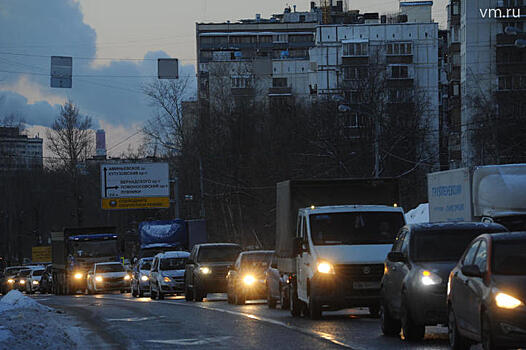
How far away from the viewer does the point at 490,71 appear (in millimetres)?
92438

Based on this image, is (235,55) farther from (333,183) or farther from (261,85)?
(333,183)

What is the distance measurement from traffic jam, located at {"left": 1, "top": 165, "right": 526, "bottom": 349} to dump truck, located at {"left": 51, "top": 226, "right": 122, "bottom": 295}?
51.9ft

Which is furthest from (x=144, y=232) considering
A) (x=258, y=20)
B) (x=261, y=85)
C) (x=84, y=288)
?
→ (x=258, y=20)

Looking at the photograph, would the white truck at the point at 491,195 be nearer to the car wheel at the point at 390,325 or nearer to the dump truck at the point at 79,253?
the car wheel at the point at 390,325

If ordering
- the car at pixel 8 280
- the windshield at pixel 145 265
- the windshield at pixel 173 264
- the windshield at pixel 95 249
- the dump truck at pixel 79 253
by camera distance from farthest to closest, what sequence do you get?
the car at pixel 8 280 → the windshield at pixel 95 249 → the dump truck at pixel 79 253 → the windshield at pixel 145 265 → the windshield at pixel 173 264

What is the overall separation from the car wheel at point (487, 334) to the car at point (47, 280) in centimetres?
5594

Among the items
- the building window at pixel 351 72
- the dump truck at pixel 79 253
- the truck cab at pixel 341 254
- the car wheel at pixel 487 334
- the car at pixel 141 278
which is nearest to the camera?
the car wheel at pixel 487 334

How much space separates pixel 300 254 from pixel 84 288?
38010 mm

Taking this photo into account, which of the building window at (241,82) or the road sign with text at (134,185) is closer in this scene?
the road sign with text at (134,185)

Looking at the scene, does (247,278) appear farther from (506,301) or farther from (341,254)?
(506,301)

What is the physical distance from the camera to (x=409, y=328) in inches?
653

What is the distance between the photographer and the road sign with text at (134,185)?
245 feet

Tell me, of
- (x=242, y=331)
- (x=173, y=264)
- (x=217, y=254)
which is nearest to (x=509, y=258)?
(x=242, y=331)

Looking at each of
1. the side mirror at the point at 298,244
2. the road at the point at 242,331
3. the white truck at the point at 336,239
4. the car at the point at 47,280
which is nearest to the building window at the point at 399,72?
the car at the point at 47,280
